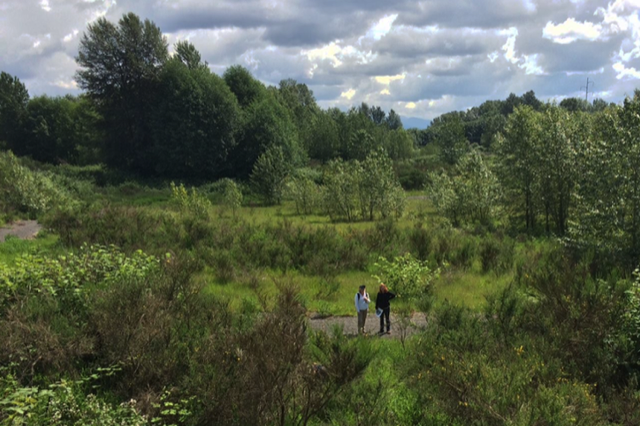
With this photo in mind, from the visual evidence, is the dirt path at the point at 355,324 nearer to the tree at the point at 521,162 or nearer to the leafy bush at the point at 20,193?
the tree at the point at 521,162

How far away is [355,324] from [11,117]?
63.2 metres

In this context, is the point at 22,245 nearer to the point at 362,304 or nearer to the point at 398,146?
the point at 362,304

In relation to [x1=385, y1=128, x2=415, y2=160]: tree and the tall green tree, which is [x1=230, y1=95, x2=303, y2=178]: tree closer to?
the tall green tree

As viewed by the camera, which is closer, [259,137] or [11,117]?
[259,137]

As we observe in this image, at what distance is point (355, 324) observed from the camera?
10.1 m

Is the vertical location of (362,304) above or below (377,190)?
below

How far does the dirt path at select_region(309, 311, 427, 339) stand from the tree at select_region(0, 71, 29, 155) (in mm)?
59219

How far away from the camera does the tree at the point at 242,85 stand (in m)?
52.8

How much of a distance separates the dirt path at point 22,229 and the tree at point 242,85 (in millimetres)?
34648

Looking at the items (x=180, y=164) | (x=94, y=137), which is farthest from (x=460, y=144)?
(x=94, y=137)

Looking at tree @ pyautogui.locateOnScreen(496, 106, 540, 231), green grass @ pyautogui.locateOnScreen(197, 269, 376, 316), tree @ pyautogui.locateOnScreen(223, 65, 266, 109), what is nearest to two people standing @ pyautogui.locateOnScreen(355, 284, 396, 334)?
green grass @ pyautogui.locateOnScreen(197, 269, 376, 316)

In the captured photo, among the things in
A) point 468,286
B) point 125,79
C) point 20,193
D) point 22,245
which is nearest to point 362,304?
point 468,286

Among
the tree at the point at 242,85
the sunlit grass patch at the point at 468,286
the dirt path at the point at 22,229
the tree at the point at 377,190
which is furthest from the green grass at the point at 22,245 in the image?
the tree at the point at 242,85

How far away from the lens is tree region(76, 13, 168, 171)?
1745 inches
